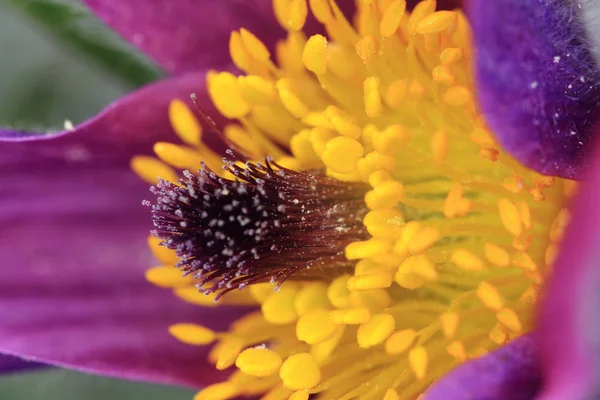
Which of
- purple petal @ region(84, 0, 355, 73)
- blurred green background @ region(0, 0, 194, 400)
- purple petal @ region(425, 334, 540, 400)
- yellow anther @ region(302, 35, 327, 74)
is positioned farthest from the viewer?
blurred green background @ region(0, 0, 194, 400)

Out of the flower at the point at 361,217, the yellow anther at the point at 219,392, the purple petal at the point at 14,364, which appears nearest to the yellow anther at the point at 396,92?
the flower at the point at 361,217

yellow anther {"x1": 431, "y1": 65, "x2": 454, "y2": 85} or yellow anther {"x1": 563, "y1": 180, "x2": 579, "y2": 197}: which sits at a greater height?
yellow anther {"x1": 431, "y1": 65, "x2": 454, "y2": 85}

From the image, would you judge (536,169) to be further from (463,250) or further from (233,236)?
(233,236)

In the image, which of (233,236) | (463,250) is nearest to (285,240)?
(233,236)

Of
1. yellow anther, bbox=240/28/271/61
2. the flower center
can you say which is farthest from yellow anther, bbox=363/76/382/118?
yellow anther, bbox=240/28/271/61

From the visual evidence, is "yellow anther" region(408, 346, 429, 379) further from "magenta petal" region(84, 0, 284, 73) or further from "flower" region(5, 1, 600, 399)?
"magenta petal" region(84, 0, 284, 73)

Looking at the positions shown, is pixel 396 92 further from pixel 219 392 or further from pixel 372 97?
pixel 219 392

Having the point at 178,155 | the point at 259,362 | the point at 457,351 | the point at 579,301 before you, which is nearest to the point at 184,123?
the point at 178,155
